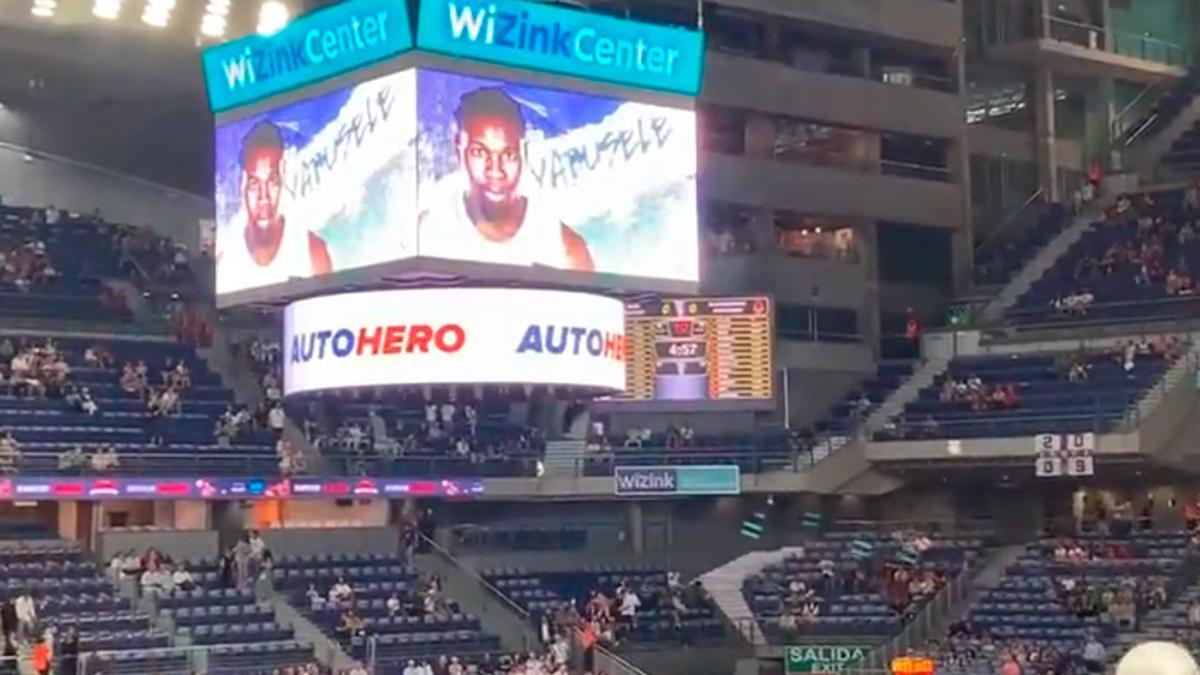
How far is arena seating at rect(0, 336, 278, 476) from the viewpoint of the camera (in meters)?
29.7

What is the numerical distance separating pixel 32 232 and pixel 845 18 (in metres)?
18.9

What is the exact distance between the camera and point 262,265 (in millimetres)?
20484

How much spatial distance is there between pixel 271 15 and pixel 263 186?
13.6m

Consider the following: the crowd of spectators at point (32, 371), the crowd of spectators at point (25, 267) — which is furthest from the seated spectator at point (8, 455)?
the crowd of spectators at point (25, 267)

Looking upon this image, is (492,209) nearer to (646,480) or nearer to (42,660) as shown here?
(42,660)

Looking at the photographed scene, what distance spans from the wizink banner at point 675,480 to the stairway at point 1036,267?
8.76 metres

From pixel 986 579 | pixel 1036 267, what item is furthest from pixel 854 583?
pixel 1036 267

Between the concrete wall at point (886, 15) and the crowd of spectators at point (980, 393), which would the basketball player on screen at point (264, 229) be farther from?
the concrete wall at point (886, 15)

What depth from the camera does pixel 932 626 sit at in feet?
106

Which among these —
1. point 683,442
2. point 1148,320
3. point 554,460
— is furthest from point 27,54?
point 1148,320

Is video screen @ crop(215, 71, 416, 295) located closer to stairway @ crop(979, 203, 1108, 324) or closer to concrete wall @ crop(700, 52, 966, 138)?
concrete wall @ crop(700, 52, 966, 138)

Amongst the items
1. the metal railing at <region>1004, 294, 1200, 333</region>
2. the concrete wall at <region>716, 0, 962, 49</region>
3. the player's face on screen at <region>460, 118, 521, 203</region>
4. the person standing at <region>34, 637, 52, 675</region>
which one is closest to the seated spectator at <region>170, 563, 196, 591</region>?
the person standing at <region>34, 637, 52, 675</region>

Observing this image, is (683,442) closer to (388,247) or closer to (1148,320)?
(1148,320)

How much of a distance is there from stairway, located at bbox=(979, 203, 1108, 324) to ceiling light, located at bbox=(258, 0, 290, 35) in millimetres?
17650
